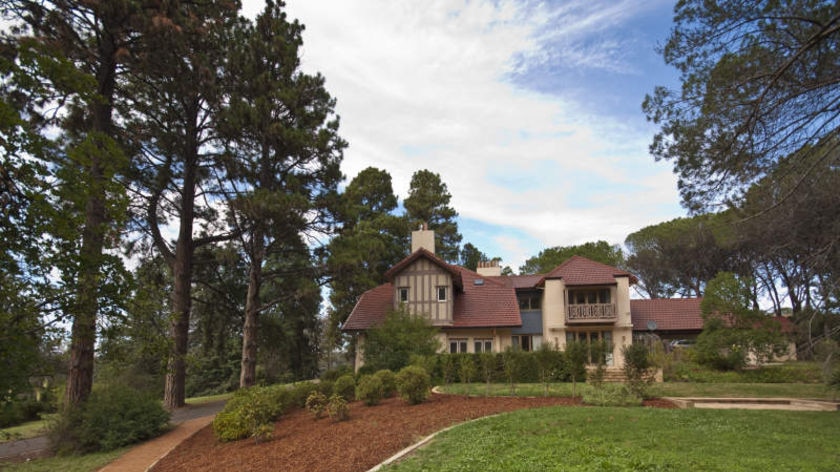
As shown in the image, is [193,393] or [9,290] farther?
[193,393]

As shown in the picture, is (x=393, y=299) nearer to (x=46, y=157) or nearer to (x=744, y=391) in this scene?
(x=744, y=391)

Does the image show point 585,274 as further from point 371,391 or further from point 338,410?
point 338,410

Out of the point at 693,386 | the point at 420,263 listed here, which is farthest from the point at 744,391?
the point at 420,263

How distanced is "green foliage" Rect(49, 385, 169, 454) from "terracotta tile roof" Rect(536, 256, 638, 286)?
65.2ft

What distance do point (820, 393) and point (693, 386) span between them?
332 cm

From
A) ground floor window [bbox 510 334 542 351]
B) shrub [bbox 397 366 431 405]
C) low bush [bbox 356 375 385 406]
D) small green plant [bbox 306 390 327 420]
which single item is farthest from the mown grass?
ground floor window [bbox 510 334 542 351]

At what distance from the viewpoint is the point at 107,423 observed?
38.9 feet

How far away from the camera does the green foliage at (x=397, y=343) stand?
787 inches

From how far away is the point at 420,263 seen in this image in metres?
25.7

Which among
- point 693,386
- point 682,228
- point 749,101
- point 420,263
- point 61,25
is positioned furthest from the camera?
point 682,228

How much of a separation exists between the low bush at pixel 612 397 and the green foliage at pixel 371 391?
5.32 metres

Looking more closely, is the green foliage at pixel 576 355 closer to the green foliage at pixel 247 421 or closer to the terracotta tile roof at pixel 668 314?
the green foliage at pixel 247 421

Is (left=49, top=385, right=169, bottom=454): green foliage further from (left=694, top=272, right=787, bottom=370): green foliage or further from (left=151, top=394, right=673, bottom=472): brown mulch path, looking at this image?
(left=694, top=272, right=787, bottom=370): green foliage

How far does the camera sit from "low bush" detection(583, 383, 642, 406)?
459 inches
